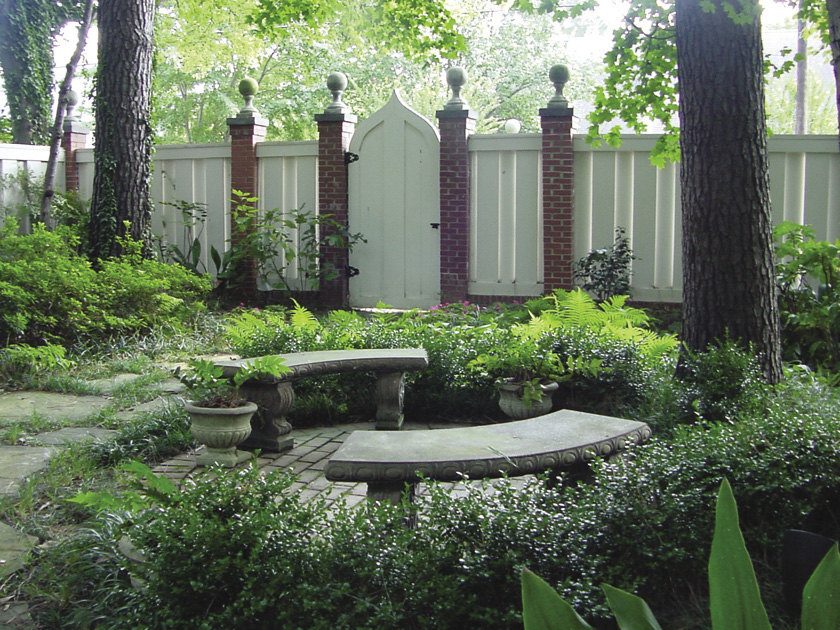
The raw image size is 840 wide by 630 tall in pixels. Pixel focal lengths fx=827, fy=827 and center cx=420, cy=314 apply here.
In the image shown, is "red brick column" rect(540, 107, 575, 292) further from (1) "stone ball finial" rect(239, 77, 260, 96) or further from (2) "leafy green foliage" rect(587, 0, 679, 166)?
(1) "stone ball finial" rect(239, 77, 260, 96)

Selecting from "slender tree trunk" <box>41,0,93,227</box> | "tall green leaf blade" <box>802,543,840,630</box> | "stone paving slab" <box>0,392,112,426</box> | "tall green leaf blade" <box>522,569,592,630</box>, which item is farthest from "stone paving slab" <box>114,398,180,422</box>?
"slender tree trunk" <box>41,0,93,227</box>

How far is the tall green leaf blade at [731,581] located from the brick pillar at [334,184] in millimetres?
7964

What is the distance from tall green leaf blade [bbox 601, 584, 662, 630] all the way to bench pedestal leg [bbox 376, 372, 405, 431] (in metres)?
3.43

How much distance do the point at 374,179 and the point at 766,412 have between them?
20.4 ft

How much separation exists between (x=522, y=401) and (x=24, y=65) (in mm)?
12793

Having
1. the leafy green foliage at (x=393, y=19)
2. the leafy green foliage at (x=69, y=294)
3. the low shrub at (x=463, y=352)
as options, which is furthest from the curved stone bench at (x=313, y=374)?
the leafy green foliage at (x=393, y=19)

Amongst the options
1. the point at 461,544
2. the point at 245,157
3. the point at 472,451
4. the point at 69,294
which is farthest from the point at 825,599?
the point at 245,157

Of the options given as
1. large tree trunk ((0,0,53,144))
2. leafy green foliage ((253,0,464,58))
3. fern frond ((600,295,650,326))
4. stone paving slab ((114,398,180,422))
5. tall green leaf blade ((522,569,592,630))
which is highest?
large tree trunk ((0,0,53,144))

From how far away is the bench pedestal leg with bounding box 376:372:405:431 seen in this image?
16.7 ft

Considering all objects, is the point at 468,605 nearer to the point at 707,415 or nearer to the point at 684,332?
the point at 707,415

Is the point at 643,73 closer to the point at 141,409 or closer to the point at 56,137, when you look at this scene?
the point at 141,409

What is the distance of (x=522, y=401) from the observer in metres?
4.78

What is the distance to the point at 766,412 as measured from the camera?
12.6ft

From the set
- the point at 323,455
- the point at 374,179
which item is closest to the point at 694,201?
the point at 323,455
